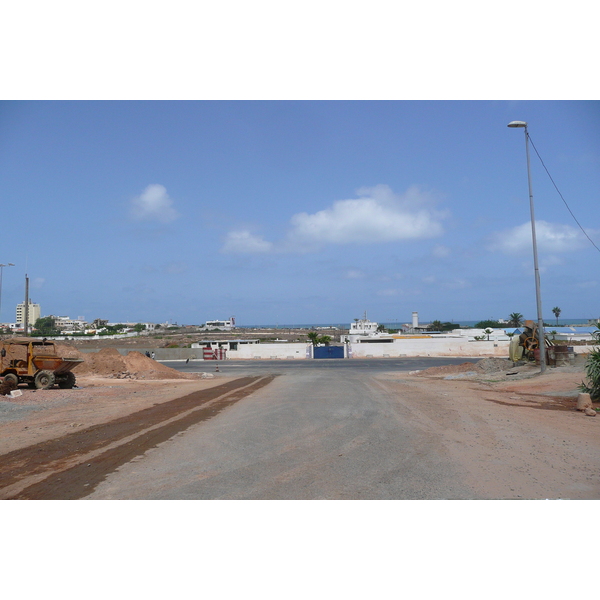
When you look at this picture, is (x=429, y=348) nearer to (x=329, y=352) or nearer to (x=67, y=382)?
(x=329, y=352)

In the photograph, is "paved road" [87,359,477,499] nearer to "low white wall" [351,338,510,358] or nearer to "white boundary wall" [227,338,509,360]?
"white boundary wall" [227,338,509,360]

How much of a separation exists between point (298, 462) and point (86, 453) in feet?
14.1

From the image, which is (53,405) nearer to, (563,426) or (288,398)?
(288,398)

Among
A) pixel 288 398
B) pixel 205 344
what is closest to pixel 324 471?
pixel 288 398

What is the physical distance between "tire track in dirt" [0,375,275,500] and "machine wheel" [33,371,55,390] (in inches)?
383

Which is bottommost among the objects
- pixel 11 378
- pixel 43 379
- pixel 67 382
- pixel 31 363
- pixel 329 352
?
pixel 329 352

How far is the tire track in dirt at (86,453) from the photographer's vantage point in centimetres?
734

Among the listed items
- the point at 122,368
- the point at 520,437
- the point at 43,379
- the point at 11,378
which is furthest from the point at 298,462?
the point at 122,368

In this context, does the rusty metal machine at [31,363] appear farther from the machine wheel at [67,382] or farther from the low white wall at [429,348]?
the low white wall at [429,348]

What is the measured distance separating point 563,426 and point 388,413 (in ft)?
14.4

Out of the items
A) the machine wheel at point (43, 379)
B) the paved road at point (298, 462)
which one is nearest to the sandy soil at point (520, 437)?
the paved road at point (298, 462)

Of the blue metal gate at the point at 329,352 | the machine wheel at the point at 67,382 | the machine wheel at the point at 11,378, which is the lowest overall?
the blue metal gate at the point at 329,352

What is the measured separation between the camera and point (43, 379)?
22453 millimetres

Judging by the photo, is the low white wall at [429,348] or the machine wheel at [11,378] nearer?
the machine wheel at [11,378]
